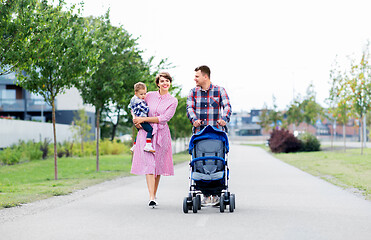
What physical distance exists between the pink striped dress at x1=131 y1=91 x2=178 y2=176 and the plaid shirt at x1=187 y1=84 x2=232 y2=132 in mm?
418

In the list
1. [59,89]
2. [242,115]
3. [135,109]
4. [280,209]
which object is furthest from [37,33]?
[242,115]

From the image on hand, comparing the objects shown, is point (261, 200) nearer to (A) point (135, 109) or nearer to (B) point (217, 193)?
(B) point (217, 193)

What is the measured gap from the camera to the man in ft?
26.4

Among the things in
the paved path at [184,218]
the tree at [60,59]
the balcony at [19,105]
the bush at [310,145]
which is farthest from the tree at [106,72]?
the balcony at [19,105]

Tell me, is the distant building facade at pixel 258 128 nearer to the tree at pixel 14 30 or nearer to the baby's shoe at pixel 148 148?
the tree at pixel 14 30

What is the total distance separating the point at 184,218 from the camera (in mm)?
7141

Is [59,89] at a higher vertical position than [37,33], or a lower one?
lower

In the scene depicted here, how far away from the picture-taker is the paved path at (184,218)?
235 inches

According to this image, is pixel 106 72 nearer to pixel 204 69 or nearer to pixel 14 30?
pixel 14 30

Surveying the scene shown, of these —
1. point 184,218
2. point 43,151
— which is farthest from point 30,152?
point 184,218

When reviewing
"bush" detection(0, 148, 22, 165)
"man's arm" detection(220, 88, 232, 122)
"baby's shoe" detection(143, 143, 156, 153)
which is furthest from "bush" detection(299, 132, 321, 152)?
"baby's shoe" detection(143, 143, 156, 153)

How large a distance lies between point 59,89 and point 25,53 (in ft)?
11.5

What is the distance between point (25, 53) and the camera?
11562 millimetres

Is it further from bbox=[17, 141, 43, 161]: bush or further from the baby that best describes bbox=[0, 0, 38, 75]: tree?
bbox=[17, 141, 43, 161]: bush
